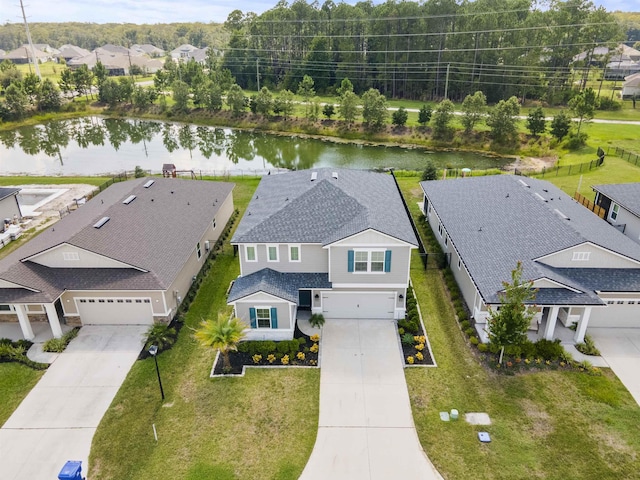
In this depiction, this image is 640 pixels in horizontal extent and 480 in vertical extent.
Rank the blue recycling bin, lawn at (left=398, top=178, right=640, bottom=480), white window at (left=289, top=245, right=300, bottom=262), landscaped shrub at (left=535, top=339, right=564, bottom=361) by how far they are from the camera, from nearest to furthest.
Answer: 1. the blue recycling bin
2. lawn at (left=398, top=178, right=640, bottom=480)
3. landscaped shrub at (left=535, top=339, right=564, bottom=361)
4. white window at (left=289, top=245, right=300, bottom=262)

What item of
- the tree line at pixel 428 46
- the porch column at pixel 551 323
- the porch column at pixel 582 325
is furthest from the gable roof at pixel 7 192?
the tree line at pixel 428 46

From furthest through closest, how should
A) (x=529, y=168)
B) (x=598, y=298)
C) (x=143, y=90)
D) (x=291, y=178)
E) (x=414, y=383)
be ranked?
(x=143, y=90) → (x=529, y=168) → (x=291, y=178) → (x=598, y=298) → (x=414, y=383)

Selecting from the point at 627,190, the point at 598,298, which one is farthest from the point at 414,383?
the point at 627,190

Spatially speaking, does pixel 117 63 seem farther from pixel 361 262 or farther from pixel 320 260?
pixel 361 262

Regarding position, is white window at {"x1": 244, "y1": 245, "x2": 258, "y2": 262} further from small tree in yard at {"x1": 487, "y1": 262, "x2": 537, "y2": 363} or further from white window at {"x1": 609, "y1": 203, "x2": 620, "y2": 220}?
white window at {"x1": 609, "y1": 203, "x2": 620, "y2": 220}

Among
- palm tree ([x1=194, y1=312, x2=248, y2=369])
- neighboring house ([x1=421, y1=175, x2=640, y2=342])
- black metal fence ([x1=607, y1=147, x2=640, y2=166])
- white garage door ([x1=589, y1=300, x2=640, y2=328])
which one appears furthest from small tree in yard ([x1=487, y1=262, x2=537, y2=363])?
black metal fence ([x1=607, y1=147, x2=640, y2=166])

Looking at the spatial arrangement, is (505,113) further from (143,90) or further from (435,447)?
(143,90)

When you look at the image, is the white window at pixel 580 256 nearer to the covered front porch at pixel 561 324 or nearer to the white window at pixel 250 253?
the covered front porch at pixel 561 324
